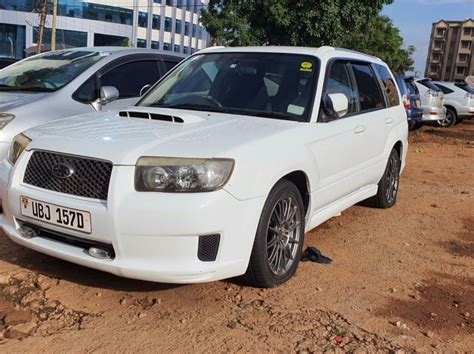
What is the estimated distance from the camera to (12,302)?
3434mm

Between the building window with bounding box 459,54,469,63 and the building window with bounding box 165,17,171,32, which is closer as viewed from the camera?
the building window with bounding box 165,17,171,32

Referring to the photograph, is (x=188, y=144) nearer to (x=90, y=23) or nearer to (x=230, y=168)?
(x=230, y=168)

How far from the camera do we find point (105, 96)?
549 centimetres

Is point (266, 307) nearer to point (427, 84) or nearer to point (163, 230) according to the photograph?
point (163, 230)

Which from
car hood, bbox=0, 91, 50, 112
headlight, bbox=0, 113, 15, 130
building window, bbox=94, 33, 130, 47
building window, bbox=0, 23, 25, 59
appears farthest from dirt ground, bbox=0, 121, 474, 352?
building window, bbox=94, 33, 130, 47

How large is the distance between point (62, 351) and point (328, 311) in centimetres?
162

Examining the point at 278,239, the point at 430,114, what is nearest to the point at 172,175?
the point at 278,239

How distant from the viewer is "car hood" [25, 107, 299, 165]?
322cm

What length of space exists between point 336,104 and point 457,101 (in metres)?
16.3

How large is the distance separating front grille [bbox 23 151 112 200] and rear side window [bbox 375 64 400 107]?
12.1 feet

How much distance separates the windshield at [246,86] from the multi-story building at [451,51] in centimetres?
10792

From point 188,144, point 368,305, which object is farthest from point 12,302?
point 368,305

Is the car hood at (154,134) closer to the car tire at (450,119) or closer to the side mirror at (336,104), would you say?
the side mirror at (336,104)

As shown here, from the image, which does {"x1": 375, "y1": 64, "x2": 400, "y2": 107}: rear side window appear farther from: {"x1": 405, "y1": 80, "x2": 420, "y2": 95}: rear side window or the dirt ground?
{"x1": 405, "y1": 80, "x2": 420, "y2": 95}: rear side window
